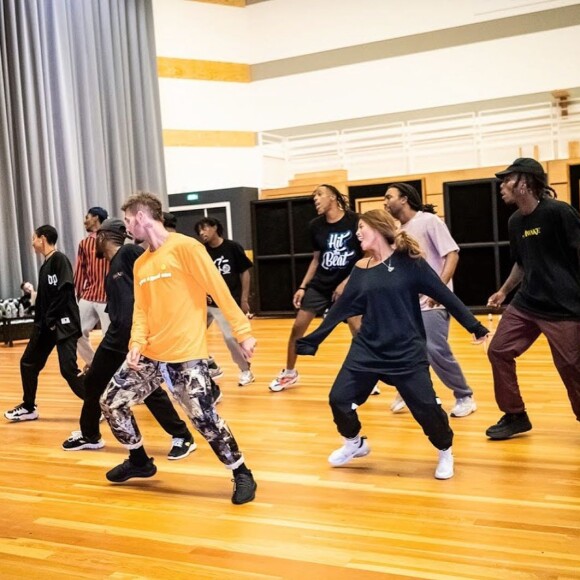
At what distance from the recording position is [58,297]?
5.01m

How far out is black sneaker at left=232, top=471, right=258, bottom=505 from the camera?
3373 mm

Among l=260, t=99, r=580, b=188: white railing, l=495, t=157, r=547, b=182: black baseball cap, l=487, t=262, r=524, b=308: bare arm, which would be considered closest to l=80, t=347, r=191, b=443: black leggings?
l=487, t=262, r=524, b=308: bare arm

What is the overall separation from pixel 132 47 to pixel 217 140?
254cm

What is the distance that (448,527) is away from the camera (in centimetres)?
292

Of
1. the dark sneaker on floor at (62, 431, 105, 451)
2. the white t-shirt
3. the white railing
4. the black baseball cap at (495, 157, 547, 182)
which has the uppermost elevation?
the white railing

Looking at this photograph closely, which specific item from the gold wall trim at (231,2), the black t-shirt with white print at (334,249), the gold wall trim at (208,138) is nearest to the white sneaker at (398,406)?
the black t-shirt with white print at (334,249)

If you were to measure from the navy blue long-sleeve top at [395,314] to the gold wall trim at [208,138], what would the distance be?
12129 mm

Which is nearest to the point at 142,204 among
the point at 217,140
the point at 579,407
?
the point at 579,407

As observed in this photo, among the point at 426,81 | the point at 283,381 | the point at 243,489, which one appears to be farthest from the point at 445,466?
the point at 426,81

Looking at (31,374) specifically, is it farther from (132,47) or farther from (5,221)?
(132,47)

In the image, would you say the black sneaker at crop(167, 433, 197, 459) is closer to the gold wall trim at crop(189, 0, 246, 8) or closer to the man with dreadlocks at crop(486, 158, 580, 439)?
the man with dreadlocks at crop(486, 158, 580, 439)

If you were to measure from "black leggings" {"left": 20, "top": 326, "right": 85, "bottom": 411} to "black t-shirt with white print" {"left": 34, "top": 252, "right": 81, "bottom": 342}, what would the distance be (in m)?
0.08

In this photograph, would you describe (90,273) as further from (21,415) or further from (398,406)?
(398,406)

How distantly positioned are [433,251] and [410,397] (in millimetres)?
1447
